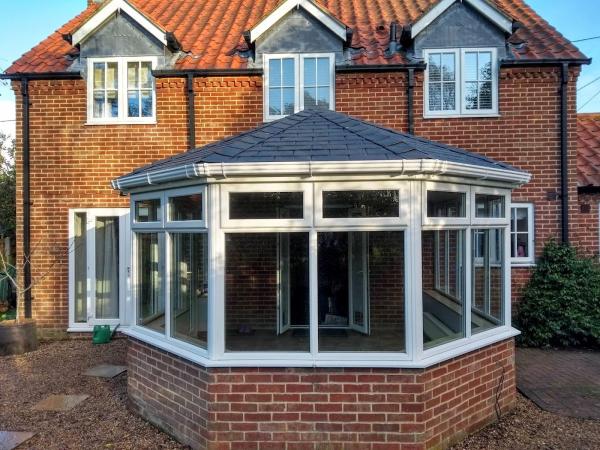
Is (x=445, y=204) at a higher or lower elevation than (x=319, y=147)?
lower

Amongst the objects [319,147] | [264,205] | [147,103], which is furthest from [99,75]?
[319,147]

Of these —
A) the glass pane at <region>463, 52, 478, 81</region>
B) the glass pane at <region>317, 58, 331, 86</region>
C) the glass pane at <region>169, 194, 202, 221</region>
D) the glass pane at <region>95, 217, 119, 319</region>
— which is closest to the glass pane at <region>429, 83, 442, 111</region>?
the glass pane at <region>463, 52, 478, 81</region>

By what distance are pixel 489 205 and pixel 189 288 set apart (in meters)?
3.65

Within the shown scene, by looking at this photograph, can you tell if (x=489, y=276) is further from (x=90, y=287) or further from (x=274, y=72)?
(x=90, y=287)

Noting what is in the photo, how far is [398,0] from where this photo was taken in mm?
11703

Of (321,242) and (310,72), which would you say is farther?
(310,72)

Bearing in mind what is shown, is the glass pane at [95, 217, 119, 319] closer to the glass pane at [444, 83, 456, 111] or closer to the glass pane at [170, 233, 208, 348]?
the glass pane at [170, 233, 208, 348]

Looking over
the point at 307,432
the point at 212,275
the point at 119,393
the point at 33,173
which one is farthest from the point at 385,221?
the point at 33,173

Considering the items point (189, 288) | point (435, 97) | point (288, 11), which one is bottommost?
point (189, 288)

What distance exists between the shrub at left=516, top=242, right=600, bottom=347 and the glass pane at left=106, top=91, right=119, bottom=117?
8631 mm

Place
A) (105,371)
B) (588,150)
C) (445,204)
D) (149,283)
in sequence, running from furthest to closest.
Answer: (588,150) < (105,371) < (149,283) < (445,204)

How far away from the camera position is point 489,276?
598 centimetres

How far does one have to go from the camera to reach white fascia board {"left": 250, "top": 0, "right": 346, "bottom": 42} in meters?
9.16

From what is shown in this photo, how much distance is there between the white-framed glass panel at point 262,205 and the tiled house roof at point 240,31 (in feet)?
17.4
